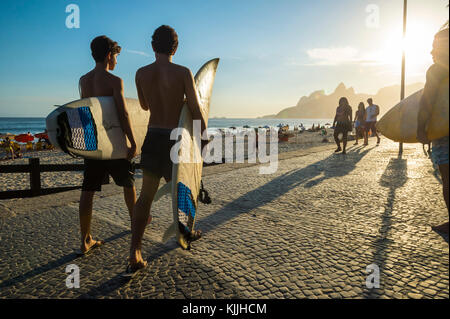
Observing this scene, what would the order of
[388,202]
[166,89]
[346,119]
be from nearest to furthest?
[166,89], [388,202], [346,119]

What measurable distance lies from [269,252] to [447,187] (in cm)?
157

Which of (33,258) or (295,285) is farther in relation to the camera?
(33,258)

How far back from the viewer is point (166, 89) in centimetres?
237

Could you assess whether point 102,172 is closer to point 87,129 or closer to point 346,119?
point 87,129

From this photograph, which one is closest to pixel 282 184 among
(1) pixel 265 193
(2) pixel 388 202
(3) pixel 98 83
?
(1) pixel 265 193

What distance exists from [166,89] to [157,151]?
20.7 inches

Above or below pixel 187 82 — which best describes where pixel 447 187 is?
below

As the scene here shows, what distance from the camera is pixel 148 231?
10.8 ft

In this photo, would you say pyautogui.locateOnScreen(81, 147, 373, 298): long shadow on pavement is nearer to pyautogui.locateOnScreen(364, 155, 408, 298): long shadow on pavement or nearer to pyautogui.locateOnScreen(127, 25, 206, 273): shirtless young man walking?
pyautogui.locateOnScreen(127, 25, 206, 273): shirtless young man walking

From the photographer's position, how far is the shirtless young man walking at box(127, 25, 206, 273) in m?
2.37

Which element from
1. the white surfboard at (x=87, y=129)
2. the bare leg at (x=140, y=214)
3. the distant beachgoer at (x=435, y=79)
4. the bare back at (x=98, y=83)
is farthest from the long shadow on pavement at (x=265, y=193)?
the distant beachgoer at (x=435, y=79)
